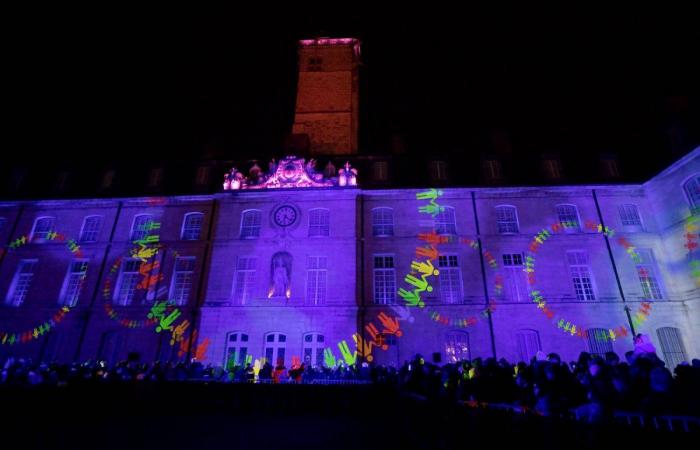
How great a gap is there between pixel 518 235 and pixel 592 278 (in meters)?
4.70

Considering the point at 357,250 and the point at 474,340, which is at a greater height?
the point at 357,250

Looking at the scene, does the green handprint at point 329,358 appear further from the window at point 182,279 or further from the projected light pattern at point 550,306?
the projected light pattern at point 550,306

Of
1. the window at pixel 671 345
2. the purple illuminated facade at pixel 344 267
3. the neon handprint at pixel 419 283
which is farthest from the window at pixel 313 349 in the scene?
the window at pixel 671 345

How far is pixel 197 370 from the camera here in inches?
626

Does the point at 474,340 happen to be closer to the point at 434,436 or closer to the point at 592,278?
the point at 592,278

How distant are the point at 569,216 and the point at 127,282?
28288 mm

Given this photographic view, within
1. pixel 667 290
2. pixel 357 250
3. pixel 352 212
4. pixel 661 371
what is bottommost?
pixel 661 371

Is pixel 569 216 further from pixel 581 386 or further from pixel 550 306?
pixel 581 386

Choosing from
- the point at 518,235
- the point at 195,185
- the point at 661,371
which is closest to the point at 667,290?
the point at 518,235

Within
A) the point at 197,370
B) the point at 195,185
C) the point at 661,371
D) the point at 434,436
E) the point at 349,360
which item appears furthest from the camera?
the point at 195,185

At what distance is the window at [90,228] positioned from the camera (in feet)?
76.6

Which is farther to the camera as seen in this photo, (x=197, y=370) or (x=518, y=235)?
(x=518, y=235)

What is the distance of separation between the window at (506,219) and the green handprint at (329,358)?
12687mm

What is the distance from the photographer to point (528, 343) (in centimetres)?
1930
